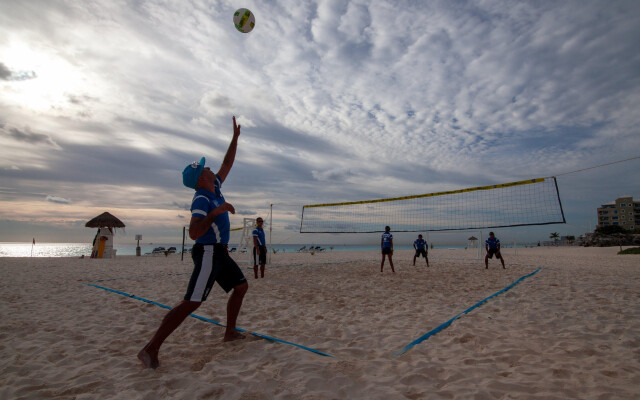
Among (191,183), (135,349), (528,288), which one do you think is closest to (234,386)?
(135,349)

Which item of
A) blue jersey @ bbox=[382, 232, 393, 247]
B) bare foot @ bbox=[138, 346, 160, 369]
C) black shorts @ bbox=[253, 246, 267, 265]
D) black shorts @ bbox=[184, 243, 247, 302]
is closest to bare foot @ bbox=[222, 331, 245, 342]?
black shorts @ bbox=[184, 243, 247, 302]

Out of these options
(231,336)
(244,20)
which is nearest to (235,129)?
(231,336)

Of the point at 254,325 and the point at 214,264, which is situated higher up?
the point at 214,264

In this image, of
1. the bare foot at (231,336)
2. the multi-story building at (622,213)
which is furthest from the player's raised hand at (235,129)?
the multi-story building at (622,213)

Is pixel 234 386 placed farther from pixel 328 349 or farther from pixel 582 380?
pixel 582 380

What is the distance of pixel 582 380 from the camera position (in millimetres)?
2027

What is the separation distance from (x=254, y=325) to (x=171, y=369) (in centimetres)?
126

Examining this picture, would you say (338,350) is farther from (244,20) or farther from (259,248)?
(259,248)

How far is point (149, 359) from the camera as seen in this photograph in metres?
2.25

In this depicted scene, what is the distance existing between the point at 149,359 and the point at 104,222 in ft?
63.7

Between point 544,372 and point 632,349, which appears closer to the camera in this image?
point 544,372

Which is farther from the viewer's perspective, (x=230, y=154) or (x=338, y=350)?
(x=230, y=154)

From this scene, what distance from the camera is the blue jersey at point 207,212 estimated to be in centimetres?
244

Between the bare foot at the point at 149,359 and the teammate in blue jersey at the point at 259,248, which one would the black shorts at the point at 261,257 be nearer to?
the teammate in blue jersey at the point at 259,248
